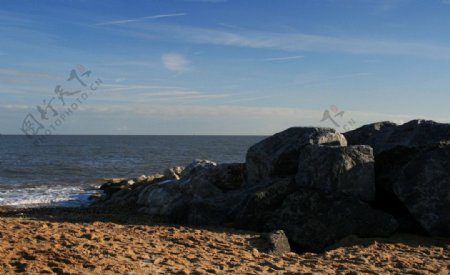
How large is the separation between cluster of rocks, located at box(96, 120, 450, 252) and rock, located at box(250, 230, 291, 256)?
4.9 inches

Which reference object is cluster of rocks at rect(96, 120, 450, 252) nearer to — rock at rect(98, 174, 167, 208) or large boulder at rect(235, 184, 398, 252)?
large boulder at rect(235, 184, 398, 252)

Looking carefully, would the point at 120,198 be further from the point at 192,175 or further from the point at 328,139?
the point at 328,139

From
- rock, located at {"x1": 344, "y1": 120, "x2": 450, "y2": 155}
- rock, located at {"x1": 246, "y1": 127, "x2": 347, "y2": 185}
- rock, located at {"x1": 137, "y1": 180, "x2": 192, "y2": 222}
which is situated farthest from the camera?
rock, located at {"x1": 137, "y1": 180, "x2": 192, "y2": 222}

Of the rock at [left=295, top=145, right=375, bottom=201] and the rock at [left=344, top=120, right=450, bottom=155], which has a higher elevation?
the rock at [left=344, top=120, right=450, bottom=155]

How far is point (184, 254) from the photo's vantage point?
9156mm

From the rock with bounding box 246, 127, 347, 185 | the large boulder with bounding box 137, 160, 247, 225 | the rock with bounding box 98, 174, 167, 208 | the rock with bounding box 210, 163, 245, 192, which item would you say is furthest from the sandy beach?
the rock with bounding box 98, 174, 167, 208

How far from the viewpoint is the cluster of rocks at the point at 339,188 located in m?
11.2

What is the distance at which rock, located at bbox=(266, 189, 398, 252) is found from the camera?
10.7 meters

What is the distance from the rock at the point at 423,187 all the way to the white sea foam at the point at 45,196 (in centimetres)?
1510

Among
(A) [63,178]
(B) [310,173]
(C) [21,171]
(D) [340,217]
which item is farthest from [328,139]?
(C) [21,171]

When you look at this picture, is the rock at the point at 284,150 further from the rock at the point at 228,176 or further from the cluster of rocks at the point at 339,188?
the rock at the point at 228,176

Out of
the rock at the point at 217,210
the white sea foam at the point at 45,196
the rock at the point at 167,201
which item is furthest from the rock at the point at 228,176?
the white sea foam at the point at 45,196

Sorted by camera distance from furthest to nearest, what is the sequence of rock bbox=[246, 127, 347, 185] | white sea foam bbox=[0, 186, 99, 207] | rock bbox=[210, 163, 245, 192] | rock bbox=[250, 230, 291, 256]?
white sea foam bbox=[0, 186, 99, 207], rock bbox=[210, 163, 245, 192], rock bbox=[246, 127, 347, 185], rock bbox=[250, 230, 291, 256]

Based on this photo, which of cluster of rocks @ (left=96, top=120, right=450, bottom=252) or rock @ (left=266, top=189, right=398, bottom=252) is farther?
cluster of rocks @ (left=96, top=120, right=450, bottom=252)
